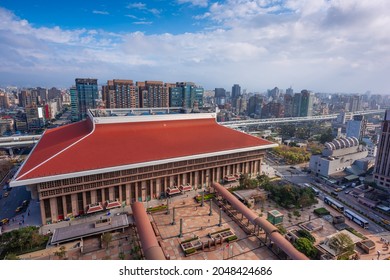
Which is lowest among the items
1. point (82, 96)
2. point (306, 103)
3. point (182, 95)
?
point (306, 103)

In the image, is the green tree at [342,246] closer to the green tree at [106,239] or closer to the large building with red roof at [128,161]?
the large building with red roof at [128,161]

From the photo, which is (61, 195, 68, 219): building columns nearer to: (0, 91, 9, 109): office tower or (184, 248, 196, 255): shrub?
(184, 248, 196, 255): shrub

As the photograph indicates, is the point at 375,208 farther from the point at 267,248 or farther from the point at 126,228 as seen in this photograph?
the point at 126,228

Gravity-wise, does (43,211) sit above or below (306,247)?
above

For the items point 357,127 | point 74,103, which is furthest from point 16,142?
point 357,127

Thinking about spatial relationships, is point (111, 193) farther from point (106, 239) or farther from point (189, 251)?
point (189, 251)

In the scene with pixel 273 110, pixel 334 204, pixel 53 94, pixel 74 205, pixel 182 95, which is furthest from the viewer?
pixel 53 94

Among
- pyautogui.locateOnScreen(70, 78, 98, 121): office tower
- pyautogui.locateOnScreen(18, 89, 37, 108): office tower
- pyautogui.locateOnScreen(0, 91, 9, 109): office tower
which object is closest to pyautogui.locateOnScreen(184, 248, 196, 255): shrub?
pyautogui.locateOnScreen(70, 78, 98, 121): office tower

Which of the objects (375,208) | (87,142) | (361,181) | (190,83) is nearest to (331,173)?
(361,181)
